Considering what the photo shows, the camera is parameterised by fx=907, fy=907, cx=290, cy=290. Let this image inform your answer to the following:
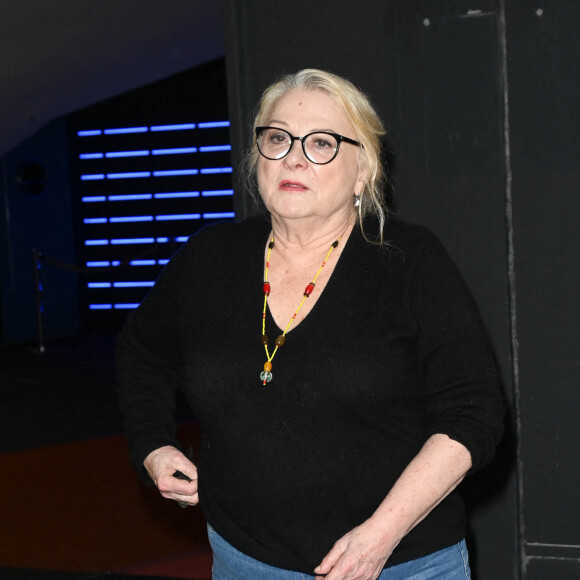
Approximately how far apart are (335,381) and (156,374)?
46 cm

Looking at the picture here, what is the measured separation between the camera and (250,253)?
177 cm

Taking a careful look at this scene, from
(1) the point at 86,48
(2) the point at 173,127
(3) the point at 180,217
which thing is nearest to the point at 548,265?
(1) the point at 86,48

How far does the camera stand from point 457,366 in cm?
153

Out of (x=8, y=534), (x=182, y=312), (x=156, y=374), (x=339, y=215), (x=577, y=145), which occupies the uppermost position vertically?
(x=577, y=145)

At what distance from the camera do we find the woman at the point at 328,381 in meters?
1.53

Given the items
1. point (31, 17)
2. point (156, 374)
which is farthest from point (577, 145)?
point (31, 17)

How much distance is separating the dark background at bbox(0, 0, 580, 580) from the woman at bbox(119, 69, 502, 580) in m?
0.85

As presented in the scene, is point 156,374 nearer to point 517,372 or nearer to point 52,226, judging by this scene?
point 517,372

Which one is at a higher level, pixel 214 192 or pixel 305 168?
pixel 214 192

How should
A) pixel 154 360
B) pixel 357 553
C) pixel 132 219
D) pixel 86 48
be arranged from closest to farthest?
pixel 357 553
pixel 154 360
pixel 86 48
pixel 132 219

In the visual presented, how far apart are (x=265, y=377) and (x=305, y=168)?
389mm

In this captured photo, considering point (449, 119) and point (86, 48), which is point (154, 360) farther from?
point (86, 48)

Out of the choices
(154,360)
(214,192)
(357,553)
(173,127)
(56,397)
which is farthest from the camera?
(173,127)

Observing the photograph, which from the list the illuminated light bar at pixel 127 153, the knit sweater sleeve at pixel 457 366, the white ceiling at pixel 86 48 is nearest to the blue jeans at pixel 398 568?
the knit sweater sleeve at pixel 457 366
